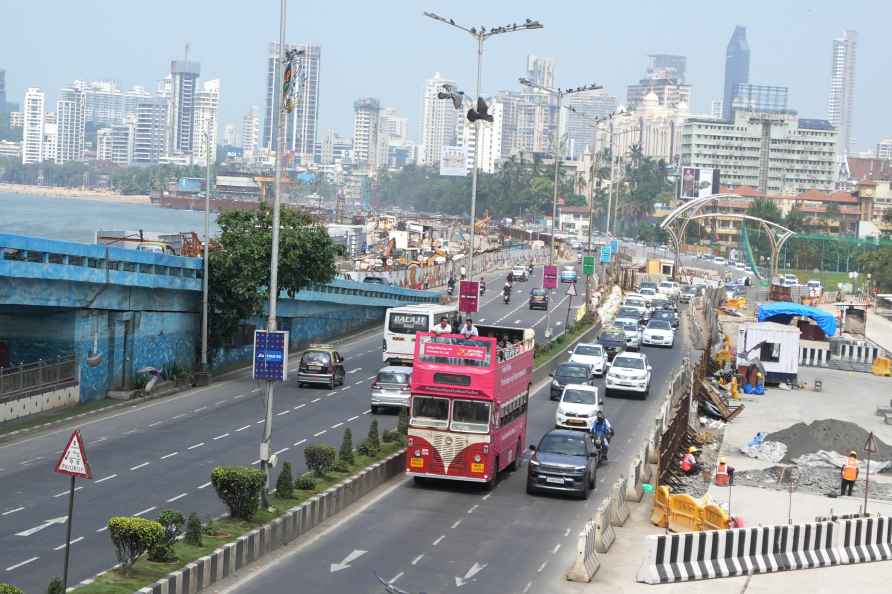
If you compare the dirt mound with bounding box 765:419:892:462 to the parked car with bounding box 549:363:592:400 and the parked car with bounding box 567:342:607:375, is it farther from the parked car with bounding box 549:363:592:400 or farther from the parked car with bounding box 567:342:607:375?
the parked car with bounding box 567:342:607:375

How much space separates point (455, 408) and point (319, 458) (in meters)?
3.10

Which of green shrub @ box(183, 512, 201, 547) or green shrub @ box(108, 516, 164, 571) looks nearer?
green shrub @ box(108, 516, 164, 571)

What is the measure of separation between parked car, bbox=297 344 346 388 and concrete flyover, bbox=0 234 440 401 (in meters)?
4.74

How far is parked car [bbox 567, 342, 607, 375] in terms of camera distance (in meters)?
54.0

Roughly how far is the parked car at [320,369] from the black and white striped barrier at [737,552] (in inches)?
986

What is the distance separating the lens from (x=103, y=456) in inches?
1312

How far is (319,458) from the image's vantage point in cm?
2888

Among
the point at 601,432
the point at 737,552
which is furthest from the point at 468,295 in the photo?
the point at 737,552

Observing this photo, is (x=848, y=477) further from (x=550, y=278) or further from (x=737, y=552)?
(x=550, y=278)

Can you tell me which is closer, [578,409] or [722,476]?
[722,476]

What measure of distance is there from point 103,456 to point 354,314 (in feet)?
131

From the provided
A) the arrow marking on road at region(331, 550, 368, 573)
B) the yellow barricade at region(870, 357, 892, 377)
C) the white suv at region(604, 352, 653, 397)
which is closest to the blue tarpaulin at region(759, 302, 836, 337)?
the yellow barricade at region(870, 357, 892, 377)

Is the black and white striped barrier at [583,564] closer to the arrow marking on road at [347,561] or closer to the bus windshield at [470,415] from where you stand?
the arrow marking on road at [347,561]

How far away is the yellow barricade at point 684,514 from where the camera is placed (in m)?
26.9
